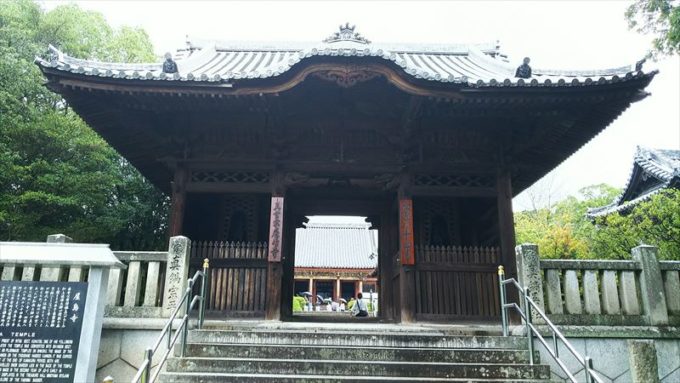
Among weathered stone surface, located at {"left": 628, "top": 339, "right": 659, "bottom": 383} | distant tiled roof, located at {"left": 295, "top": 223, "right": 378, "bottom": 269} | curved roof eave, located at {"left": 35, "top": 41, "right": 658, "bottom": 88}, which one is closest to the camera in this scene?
weathered stone surface, located at {"left": 628, "top": 339, "right": 659, "bottom": 383}

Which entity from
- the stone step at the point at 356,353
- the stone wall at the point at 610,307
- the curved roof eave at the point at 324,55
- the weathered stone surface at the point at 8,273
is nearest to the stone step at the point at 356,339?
the stone step at the point at 356,353

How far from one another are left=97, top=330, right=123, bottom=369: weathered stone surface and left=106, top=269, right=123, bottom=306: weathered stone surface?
42 cm

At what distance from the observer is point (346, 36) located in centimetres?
912

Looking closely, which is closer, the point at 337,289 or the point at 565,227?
the point at 565,227

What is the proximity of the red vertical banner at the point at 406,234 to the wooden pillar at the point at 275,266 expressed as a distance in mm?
2203

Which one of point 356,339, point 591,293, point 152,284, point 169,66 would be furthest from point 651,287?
point 169,66

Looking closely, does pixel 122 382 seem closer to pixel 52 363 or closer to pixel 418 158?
pixel 52 363

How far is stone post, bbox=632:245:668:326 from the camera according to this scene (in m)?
6.73

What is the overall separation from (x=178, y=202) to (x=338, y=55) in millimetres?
4088

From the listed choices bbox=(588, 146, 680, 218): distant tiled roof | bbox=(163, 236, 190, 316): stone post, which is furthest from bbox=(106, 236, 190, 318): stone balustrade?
bbox=(588, 146, 680, 218): distant tiled roof

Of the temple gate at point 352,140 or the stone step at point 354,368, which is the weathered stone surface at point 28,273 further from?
the temple gate at point 352,140

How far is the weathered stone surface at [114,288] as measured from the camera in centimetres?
680

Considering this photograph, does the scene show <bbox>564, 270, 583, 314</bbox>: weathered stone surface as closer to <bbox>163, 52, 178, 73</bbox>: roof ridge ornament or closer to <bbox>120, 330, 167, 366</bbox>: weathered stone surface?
<bbox>120, 330, 167, 366</bbox>: weathered stone surface

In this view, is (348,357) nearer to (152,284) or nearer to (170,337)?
(170,337)
